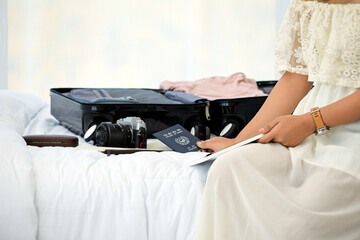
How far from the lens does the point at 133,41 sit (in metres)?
4.66

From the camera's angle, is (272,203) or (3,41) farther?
(3,41)

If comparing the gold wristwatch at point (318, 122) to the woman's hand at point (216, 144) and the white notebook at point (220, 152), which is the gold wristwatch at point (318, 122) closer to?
the white notebook at point (220, 152)

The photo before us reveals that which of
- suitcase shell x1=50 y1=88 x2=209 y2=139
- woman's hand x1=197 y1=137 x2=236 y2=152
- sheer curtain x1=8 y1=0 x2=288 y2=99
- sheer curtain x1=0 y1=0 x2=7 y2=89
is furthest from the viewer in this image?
sheer curtain x1=8 y1=0 x2=288 y2=99

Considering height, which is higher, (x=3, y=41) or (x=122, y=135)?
(x=3, y=41)

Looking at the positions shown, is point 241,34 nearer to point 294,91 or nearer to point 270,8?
point 270,8

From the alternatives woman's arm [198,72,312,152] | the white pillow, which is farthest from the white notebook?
the white pillow

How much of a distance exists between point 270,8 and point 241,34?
41 cm

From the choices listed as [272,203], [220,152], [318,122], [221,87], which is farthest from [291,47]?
[221,87]

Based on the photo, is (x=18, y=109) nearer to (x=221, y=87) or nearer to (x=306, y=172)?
(x=221, y=87)

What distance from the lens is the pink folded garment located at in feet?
7.93

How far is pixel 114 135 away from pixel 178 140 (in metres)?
0.22

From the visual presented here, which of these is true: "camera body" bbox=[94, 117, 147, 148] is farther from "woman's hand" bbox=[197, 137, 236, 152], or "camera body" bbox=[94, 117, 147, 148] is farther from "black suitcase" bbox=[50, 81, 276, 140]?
"woman's hand" bbox=[197, 137, 236, 152]

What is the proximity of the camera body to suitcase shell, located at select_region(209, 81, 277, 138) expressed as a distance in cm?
45

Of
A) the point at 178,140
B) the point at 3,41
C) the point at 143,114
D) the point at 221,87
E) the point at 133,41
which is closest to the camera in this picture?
the point at 178,140
